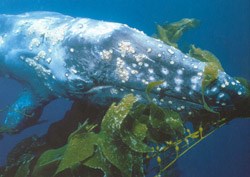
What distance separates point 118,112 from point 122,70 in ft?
4.66

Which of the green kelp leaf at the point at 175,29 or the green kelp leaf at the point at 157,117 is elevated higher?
the green kelp leaf at the point at 175,29

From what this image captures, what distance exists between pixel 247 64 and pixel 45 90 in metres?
84.0

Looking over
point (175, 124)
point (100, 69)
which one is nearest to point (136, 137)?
point (175, 124)

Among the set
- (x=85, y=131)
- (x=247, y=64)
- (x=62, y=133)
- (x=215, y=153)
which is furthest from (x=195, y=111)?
(x=247, y=64)

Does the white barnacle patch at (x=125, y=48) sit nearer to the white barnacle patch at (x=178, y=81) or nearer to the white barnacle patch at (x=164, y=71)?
the white barnacle patch at (x=164, y=71)

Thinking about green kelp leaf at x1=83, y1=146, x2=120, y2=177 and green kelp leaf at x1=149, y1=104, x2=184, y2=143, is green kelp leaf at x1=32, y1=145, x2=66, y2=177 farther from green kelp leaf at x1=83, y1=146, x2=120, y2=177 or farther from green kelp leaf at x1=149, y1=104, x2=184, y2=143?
green kelp leaf at x1=149, y1=104, x2=184, y2=143

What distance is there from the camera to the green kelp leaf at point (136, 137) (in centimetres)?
372

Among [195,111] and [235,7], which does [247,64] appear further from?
[195,111]

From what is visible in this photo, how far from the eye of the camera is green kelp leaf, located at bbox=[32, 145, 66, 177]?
4023mm

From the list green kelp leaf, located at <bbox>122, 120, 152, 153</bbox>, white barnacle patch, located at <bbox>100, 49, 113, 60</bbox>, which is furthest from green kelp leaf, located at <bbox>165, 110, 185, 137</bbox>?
white barnacle patch, located at <bbox>100, 49, 113, 60</bbox>

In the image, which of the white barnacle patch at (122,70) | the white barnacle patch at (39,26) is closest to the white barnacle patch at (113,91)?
the white barnacle patch at (122,70)

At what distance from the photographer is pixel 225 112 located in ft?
14.8

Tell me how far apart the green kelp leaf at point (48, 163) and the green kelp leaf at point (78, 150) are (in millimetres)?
403

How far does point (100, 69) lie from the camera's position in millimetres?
5203
